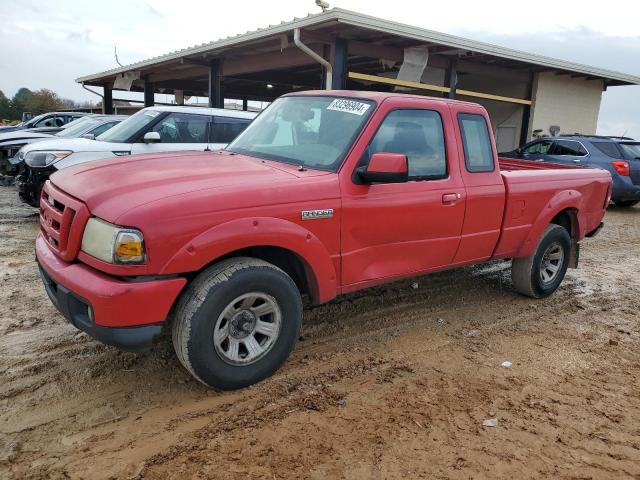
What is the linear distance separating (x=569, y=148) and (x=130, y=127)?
9.93m

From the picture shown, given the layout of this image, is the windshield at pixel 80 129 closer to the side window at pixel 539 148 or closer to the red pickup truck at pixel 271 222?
the red pickup truck at pixel 271 222

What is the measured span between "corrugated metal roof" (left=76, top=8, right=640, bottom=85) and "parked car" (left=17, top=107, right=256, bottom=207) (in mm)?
2605

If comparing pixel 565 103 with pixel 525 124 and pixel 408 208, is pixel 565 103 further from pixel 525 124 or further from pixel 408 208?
pixel 408 208

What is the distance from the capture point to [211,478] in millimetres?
2516

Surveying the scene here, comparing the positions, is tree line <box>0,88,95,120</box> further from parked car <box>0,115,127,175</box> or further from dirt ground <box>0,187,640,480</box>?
dirt ground <box>0,187,640,480</box>

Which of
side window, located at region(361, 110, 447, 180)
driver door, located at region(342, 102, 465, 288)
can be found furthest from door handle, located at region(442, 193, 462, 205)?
side window, located at region(361, 110, 447, 180)

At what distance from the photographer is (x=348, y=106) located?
→ 3.96m

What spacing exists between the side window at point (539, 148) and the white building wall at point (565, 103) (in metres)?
3.14

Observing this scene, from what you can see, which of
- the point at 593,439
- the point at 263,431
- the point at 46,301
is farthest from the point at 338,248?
the point at 46,301

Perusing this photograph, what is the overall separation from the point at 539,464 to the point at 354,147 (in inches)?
89.4

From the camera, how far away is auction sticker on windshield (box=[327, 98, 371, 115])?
12.7 ft

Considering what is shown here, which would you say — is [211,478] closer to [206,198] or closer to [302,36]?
[206,198]

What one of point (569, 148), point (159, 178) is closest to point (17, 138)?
point (159, 178)

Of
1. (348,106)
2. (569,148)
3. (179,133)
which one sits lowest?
(569,148)
